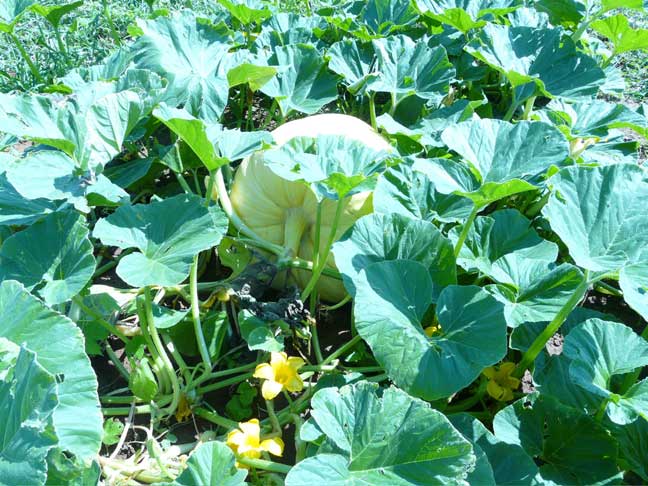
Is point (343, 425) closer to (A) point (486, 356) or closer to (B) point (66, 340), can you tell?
(A) point (486, 356)

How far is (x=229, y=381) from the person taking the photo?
1.63m

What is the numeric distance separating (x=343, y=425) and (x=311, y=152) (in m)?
0.72

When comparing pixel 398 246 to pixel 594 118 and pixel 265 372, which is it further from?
pixel 594 118

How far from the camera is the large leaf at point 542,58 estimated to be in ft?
7.00

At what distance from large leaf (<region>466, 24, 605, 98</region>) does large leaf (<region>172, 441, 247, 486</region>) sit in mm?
1475

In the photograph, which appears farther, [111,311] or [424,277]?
[111,311]

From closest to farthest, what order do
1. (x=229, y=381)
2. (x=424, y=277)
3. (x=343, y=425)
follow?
(x=343, y=425)
(x=424, y=277)
(x=229, y=381)

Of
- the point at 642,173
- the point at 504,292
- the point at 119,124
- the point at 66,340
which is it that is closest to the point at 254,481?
the point at 66,340

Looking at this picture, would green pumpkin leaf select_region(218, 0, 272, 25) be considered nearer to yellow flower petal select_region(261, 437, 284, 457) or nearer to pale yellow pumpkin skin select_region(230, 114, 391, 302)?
pale yellow pumpkin skin select_region(230, 114, 391, 302)

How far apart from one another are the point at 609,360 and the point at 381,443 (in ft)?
1.60

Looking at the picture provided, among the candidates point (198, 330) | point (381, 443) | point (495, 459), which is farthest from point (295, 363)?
point (495, 459)

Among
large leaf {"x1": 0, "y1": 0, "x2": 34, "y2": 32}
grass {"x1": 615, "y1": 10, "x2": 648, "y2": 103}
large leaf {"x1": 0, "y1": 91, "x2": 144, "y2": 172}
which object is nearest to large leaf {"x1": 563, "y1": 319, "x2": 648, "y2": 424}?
large leaf {"x1": 0, "y1": 91, "x2": 144, "y2": 172}

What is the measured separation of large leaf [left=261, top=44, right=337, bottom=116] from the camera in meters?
2.17

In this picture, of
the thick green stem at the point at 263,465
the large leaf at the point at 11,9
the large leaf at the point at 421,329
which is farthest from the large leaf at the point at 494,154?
the large leaf at the point at 11,9
